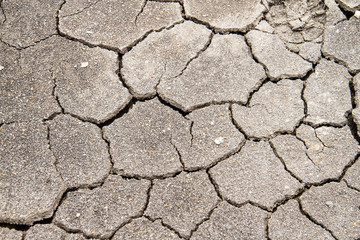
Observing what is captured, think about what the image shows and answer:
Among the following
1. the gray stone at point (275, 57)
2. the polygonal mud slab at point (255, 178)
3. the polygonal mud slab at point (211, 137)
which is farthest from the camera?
the gray stone at point (275, 57)

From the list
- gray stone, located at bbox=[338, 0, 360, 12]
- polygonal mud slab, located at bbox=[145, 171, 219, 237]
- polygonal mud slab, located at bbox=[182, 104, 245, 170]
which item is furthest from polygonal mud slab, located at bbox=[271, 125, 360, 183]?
gray stone, located at bbox=[338, 0, 360, 12]

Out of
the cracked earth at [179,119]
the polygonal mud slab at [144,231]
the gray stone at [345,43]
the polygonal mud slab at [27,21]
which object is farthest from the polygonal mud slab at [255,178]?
the polygonal mud slab at [27,21]

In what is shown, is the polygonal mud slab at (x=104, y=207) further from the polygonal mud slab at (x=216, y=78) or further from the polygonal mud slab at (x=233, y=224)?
the polygonal mud slab at (x=216, y=78)

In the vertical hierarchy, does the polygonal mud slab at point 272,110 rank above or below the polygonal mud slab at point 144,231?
above

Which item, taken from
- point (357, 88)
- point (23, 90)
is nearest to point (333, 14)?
point (357, 88)

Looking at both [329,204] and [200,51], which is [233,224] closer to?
[329,204]

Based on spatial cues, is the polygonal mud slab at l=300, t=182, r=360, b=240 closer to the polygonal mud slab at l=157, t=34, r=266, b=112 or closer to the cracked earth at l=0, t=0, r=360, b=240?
the cracked earth at l=0, t=0, r=360, b=240

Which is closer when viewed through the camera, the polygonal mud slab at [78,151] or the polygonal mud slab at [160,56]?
the polygonal mud slab at [78,151]
